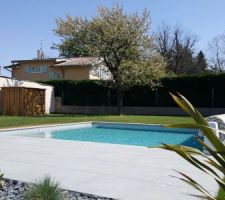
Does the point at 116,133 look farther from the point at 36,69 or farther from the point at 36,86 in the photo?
the point at 36,69

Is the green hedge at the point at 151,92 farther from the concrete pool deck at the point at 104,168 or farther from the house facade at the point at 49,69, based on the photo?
the concrete pool deck at the point at 104,168

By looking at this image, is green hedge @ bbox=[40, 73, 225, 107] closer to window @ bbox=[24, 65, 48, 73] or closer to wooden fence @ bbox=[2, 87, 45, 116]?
wooden fence @ bbox=[2, 87, 45, 116]

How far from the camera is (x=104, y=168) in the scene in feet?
22.5

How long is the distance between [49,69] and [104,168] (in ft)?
119

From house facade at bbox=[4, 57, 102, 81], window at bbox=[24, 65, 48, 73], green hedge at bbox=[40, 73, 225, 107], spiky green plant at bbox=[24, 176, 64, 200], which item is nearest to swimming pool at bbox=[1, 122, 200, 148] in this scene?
green hedge at bbox=[40, 73, 225, 107]

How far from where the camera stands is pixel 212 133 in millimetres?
1310

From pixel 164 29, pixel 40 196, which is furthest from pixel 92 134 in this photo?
pixel 164 29

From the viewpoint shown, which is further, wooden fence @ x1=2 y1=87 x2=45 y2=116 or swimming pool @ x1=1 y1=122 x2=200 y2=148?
wooden fence @ x1=2 y1=87 x2=45 y2=116

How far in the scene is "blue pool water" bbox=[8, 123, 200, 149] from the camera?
15.2m

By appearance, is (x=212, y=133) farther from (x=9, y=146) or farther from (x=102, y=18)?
(x=102, y=18)

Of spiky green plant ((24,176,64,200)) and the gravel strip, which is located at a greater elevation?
spiky green plant ((24,176,64,200))

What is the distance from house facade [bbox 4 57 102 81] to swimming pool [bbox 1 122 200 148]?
789 inches

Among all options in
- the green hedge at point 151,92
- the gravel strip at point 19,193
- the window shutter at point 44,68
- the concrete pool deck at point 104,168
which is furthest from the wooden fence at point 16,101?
the gravel strip at point 19,193

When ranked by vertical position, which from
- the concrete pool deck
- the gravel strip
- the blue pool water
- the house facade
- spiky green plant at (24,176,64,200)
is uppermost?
the house facade
